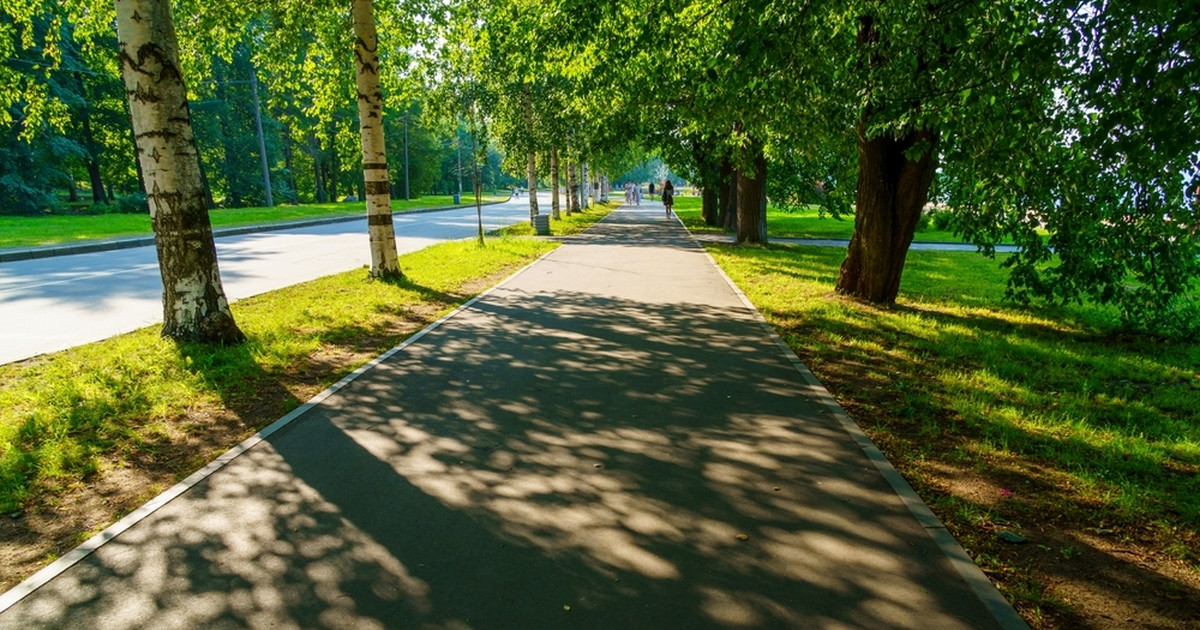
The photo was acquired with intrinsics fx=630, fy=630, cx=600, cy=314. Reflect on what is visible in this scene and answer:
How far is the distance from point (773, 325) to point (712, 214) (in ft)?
73.8

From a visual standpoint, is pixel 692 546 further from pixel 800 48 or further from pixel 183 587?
pixel 800 48

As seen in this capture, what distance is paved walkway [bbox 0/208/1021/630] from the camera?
281 cm

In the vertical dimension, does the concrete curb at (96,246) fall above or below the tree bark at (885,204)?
below

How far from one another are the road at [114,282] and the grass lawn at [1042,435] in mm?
8716

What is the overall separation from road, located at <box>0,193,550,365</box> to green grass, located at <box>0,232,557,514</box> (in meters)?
1.11

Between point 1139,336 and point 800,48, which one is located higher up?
point 800,48

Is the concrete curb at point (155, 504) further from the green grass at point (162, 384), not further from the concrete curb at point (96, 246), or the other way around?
the concrete curb at point (96, 246)

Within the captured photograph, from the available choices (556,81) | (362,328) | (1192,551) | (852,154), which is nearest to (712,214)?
(556,81)

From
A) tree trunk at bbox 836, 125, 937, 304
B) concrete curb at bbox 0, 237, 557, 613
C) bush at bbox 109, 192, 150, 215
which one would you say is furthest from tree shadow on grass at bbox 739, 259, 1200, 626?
bush at bbox 109, 192, 150, 215

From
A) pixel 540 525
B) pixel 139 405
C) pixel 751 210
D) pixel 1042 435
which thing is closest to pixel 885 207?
pixel 1042 435

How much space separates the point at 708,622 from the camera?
8.92ft

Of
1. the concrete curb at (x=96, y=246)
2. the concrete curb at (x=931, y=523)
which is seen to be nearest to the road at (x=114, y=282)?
the concrete curb at (x=96, y=246)

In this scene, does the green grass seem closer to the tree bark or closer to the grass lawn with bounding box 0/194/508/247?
the tree bark

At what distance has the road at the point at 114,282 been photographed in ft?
25.8
